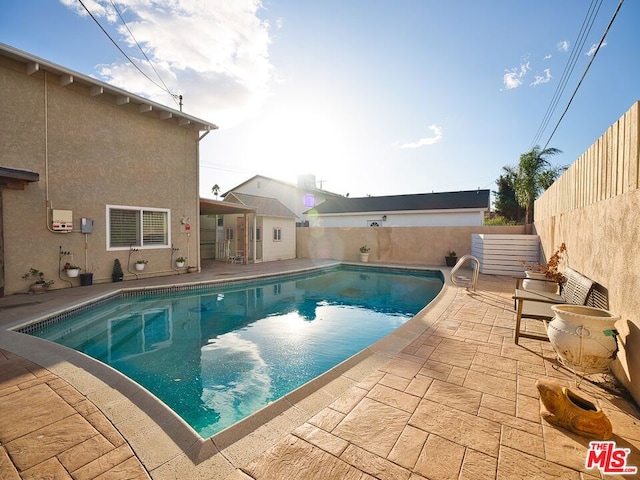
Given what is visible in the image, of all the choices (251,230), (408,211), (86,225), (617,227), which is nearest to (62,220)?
(86,225)

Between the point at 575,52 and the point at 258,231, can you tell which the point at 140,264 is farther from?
the point at 575,52

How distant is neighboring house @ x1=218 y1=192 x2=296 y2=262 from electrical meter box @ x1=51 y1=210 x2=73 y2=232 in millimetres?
6417

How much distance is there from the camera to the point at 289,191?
2430cm

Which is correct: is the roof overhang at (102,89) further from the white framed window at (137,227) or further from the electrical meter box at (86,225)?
the electrical meter box at (86,225)

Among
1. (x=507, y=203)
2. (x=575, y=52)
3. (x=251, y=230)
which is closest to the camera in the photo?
(x=575, y=52)

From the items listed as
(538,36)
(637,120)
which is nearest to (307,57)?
(538,36)

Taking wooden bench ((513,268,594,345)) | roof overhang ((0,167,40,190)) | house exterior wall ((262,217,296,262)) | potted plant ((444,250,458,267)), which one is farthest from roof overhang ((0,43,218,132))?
potted plant ((444,250,458,267))

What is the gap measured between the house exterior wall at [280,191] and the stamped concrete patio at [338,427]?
20.8 metres

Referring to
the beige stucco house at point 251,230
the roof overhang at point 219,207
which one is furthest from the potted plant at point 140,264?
the beige stucco house at point 251,230

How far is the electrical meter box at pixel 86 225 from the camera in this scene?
767 centimetres

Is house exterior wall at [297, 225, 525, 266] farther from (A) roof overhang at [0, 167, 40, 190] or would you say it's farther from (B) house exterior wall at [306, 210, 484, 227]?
(A) roof overhang at [0, 167, 40, 190]

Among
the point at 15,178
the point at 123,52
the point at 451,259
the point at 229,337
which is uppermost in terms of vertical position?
the point at 123,52

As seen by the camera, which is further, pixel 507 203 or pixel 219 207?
pixel 507 203

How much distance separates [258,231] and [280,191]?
10.3 m
